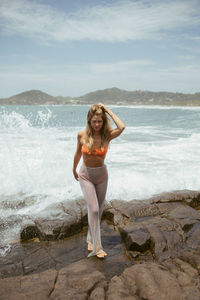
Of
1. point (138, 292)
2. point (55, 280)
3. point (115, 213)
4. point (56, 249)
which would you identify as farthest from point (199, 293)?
point (115, 213)

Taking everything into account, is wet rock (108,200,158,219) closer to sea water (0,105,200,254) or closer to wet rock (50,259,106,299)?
sea water (0,105,200,254)

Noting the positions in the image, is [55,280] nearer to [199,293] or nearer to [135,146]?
[199,293]

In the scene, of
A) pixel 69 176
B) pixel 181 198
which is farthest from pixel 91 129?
pixel 69 176

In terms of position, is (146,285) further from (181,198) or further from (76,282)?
(181,198)

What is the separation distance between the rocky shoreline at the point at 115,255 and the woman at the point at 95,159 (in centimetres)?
53

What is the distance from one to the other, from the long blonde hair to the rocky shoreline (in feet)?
5.76

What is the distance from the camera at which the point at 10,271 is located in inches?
144

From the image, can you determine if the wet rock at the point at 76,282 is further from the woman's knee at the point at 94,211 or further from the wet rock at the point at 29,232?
the wet rock at the point at 29,232

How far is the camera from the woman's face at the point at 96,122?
11.8ft

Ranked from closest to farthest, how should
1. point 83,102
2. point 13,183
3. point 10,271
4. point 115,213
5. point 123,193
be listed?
point 10,271, point 115,213, point 123,193, point 13,183, point 83,102

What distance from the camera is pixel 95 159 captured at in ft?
12.2

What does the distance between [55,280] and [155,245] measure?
185 cm

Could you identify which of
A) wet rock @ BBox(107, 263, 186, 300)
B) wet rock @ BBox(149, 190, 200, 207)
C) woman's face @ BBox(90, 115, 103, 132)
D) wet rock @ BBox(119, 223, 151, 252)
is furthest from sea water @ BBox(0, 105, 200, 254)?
wet rock @ BBox(107, 263, 186, 300)

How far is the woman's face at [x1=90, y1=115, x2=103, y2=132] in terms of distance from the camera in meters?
3.61
